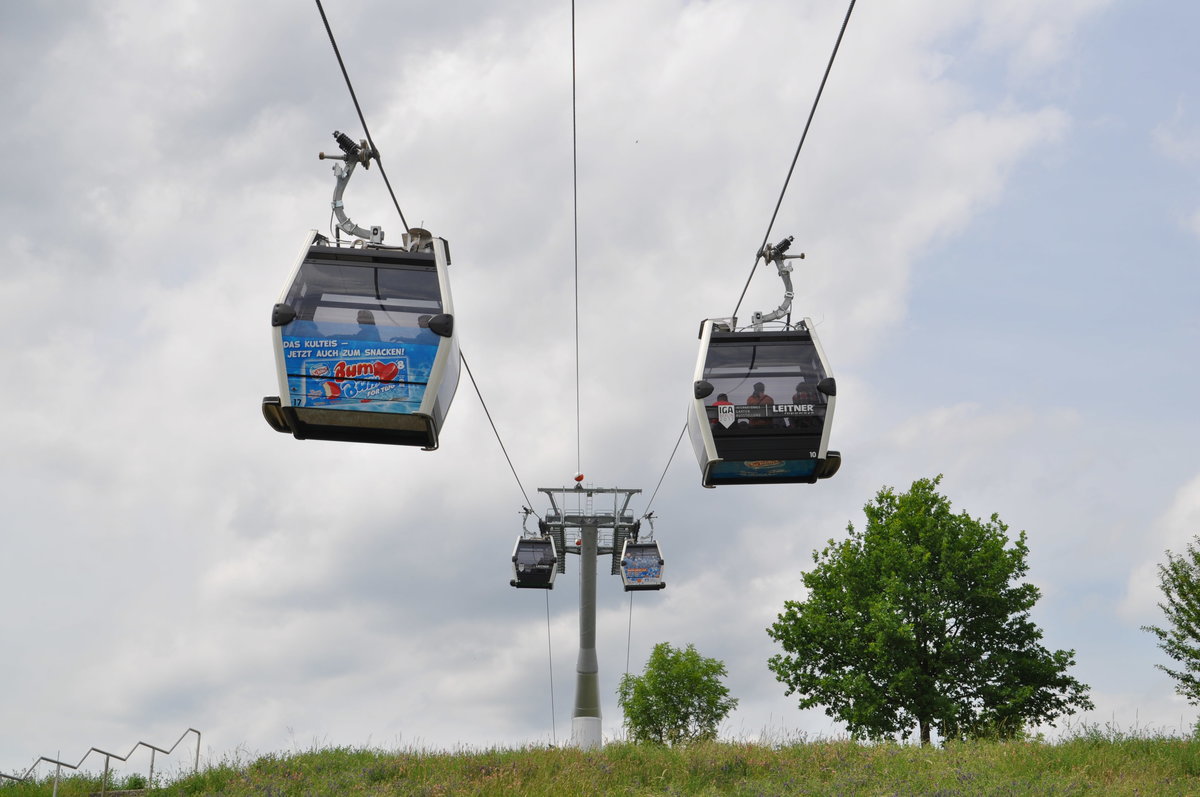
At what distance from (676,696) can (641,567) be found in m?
12.8

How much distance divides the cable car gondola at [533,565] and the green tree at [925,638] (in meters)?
8.04

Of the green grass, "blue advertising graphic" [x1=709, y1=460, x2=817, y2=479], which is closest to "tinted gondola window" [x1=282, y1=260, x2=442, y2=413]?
"blue advertising graphic" [x1=709, y1=460, x2=817, y2=479]

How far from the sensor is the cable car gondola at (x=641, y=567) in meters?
34.5

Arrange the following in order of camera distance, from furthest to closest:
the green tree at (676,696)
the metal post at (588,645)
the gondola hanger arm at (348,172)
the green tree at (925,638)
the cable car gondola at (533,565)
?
the green tree at (676,696), the metal post at (588,645), the cable car gondola at (533,565), the green tree at (925,638), the gondola hanger arm at (348,172)

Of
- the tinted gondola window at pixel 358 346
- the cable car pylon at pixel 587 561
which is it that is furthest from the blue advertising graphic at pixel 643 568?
the tinted gondola window at pixel 358 346

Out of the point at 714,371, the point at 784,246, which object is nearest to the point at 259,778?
the point at 714,371

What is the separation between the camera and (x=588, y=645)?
36.2 m

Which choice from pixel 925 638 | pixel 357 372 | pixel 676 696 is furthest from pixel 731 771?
pixel 676 696

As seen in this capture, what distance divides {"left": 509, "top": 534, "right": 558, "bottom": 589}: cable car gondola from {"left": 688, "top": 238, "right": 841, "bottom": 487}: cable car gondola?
20312 mm

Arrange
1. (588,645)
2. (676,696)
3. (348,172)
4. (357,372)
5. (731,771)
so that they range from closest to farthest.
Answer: (357,372)
(348,172)
(731,771)
(588,645)
(676,696)

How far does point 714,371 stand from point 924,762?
683 centimetres

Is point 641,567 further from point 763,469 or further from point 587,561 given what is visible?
point 763,469

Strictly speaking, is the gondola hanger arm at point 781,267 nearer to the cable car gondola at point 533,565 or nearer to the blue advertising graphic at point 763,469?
the blue advertising graphic at point 763,469

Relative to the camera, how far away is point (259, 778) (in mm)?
14531
